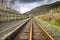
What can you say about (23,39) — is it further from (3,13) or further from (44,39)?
(3,13)

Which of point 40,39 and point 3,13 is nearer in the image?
point 40,39

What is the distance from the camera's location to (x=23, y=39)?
14562 millimetres

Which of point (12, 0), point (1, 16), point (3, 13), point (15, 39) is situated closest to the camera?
point (15, 39)

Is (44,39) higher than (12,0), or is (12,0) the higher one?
(12,0)

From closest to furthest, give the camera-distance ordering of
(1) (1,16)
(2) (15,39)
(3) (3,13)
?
1. (2) (15,39)
2. (1) (1,16)
3. (3) (3,13)

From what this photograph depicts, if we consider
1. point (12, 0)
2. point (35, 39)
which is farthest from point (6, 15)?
point (12, 0)

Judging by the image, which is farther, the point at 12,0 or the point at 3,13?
the point at 12,0

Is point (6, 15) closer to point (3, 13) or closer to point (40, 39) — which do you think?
point (3, 13)

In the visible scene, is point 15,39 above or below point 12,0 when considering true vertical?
below

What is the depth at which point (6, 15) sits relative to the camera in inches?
2087

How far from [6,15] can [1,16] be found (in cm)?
418

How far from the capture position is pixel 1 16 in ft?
160

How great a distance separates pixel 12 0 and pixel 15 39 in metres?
155

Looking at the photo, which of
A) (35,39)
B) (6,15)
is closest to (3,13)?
(6,15)
